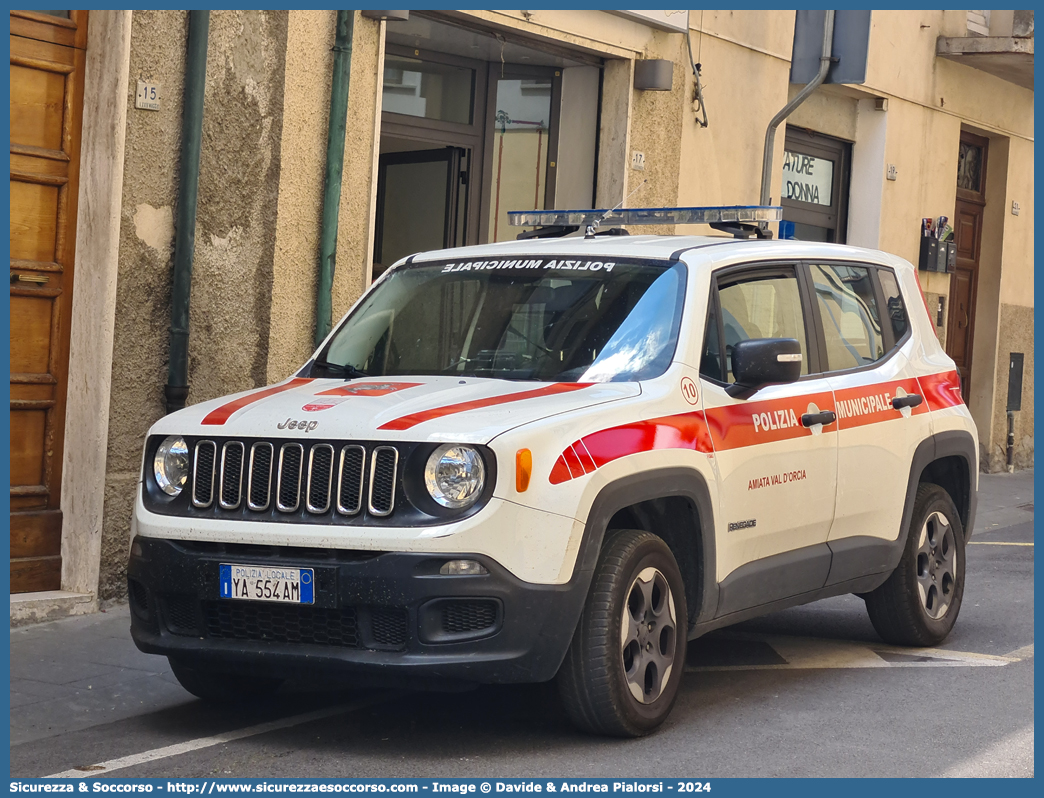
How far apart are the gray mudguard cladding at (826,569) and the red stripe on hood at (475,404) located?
1021 millimetres

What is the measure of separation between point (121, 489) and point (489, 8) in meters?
4.54

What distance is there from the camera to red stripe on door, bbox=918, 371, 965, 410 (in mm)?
7255

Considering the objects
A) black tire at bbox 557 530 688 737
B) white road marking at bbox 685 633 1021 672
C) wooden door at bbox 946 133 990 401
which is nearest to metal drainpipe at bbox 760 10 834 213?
wooden door at bbox 946 133 990 401

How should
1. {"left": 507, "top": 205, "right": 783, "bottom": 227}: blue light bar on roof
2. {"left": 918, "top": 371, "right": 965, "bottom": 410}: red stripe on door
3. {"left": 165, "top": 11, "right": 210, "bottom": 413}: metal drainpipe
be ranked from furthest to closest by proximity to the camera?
1. {"left": 165, "top": 11, "right": 210, "bottom": 413}: metal drainpipe
2. {"left": 918, "top": 371, "right": 965, "bottom": 410}: red stripe on door
3. {"left": 507, "top": 205, "right": 783, "bottom": 227}: blue light bar on roof

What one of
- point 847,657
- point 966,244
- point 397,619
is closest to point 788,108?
point 966,244

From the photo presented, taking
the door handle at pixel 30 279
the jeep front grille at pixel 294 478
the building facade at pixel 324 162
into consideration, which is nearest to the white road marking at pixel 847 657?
the jeep front grille at pixel 294 478

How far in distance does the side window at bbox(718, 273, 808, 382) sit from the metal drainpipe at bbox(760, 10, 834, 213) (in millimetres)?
7378

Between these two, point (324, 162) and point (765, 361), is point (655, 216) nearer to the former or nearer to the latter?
point (765, 361)

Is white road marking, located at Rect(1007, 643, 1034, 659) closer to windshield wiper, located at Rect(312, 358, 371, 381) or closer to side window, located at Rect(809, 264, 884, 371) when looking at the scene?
side window, located at Rect(809, 264, 884, 371)

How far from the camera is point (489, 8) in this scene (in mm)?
10773

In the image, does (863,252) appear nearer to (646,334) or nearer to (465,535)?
(646,334)

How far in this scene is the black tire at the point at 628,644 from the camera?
5152 mm

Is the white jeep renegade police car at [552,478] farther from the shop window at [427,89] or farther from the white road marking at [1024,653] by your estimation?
the shop window at [427,89]

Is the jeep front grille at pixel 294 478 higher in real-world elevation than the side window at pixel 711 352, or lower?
lower
